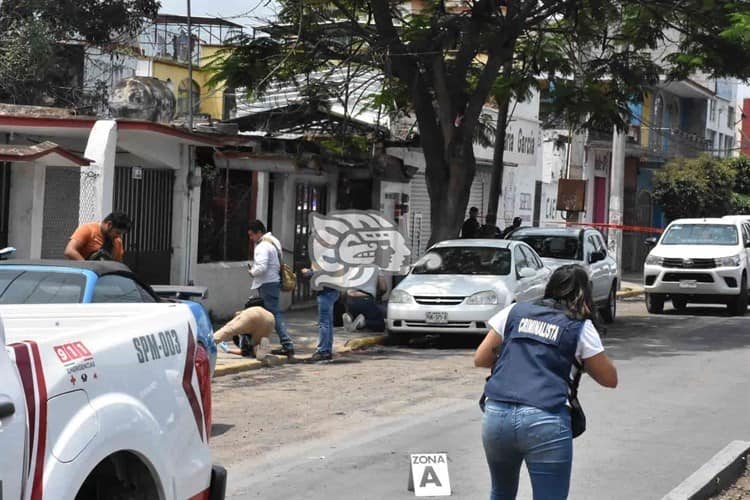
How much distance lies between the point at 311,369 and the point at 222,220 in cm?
694

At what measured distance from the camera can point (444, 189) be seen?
21.6 meters

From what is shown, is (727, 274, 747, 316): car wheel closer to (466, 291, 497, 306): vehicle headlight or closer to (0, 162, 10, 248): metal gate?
(466, 291, 497, 306): vehicle headlight

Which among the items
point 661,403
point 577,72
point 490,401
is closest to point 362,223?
point 577,72

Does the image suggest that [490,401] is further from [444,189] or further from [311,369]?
[444,189]

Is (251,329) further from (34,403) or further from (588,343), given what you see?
(34,403)

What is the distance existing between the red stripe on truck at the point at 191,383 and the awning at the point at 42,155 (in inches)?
384

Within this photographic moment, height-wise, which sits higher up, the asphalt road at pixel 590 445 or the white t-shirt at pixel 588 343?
the white t-shirt at pixel 588 343

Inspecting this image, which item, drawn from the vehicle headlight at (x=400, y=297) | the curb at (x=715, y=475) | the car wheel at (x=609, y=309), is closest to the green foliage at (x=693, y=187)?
the car wheel at (x=609, y=309)

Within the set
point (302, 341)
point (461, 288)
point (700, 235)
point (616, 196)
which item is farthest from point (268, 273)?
point (616, 196)

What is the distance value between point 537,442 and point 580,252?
1691 cm

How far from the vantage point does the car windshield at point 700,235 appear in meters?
25.5

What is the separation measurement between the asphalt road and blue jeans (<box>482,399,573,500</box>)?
263cm

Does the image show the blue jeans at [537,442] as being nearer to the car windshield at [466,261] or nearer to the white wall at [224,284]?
the car windshield at [466,261]

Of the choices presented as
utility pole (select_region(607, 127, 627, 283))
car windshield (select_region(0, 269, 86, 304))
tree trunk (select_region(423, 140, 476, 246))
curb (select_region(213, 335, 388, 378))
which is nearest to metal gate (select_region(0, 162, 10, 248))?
curb (select_region(213, 335, 388, 378))
